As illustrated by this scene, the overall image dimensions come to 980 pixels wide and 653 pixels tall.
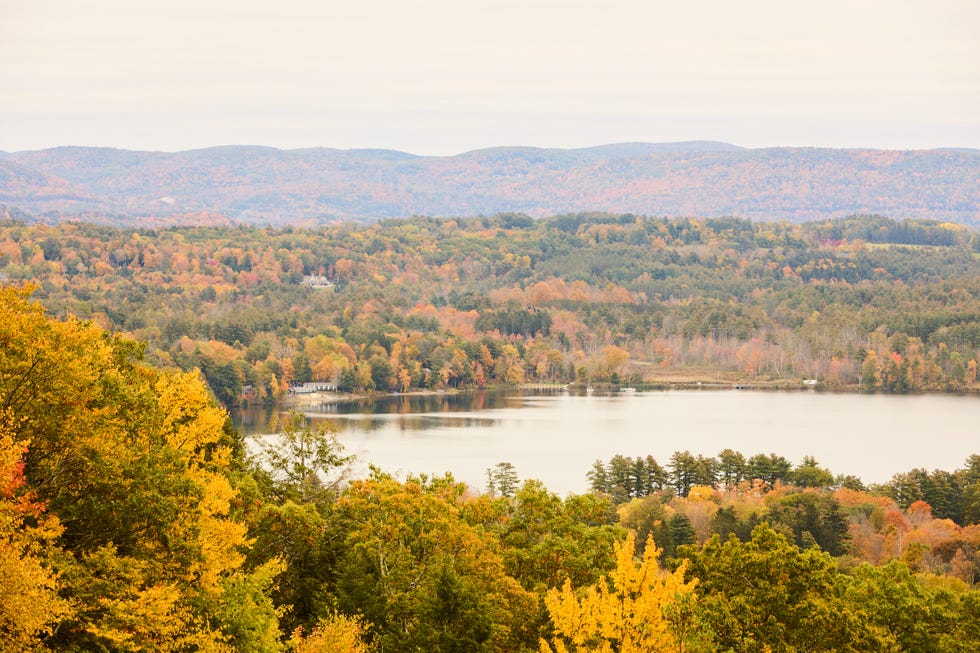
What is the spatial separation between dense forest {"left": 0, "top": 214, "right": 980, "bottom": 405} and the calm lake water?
961 centimetres

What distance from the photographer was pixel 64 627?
37.9 feet

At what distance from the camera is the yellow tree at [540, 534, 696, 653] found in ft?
42.2

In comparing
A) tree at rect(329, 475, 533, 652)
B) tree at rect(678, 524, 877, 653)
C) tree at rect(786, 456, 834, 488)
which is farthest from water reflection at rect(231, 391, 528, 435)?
tree at rect(678, 524, 877, 653)

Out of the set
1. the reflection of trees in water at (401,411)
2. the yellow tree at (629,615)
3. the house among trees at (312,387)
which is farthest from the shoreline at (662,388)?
the yellow tree at (629,615)

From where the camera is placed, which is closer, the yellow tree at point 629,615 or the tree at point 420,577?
the yellow tree at point 629,615

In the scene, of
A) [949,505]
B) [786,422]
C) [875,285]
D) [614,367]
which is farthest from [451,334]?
[949,505]

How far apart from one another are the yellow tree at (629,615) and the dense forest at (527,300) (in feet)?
195

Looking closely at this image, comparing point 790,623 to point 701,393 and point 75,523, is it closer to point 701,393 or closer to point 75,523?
point 75,523

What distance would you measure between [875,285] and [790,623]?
13358 centimetres

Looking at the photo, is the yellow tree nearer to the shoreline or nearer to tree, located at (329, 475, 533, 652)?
tree, located at (329, 475, 533, 652)

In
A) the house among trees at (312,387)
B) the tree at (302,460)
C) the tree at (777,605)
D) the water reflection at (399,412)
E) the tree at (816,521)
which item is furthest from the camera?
the house among trees at (312,387)

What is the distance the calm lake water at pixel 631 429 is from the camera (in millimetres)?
52156

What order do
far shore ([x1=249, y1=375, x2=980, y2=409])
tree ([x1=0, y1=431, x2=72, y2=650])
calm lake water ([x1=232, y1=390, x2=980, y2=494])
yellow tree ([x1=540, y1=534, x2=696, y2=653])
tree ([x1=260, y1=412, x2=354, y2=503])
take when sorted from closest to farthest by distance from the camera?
1. tree ([x1=0, y1=431, x2=72, y2=650])
2. yellow tree ([x1=540, y1=534, x2=696, y2=653])
3. tree ([x1=260, y1=412, x2=354, y2=503])
4. calm lake water ([x1=232, y1=390, x2=980, y2=494])
5. far shore ([x1=249, y1=375, x2=980, y2=409])

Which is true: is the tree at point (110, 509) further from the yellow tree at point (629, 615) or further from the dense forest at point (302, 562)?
the yellow tree at point (629, 615)
